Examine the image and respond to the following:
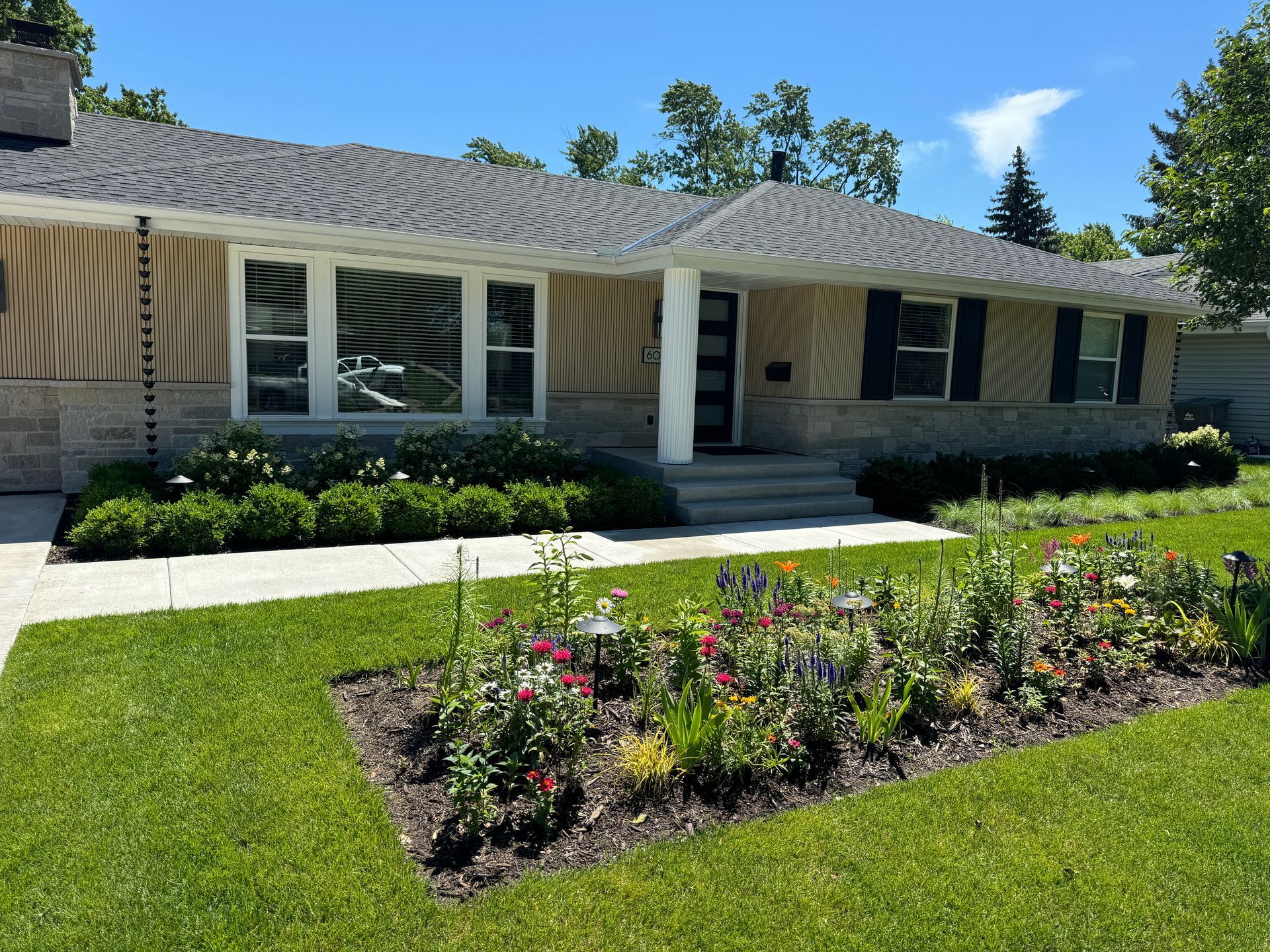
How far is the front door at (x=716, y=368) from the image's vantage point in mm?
12125

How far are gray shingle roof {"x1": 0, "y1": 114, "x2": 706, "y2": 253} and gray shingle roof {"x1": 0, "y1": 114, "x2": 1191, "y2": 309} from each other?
28mm

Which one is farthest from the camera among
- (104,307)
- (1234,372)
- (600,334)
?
(1234,372)

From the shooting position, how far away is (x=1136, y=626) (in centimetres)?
506

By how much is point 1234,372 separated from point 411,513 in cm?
1921

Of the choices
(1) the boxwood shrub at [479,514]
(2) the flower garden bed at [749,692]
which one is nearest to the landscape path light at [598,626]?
(2) the flower garden bed at [749,692]

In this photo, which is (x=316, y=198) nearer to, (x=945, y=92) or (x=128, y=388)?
(x=128, y=388)

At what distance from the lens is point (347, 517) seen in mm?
7527

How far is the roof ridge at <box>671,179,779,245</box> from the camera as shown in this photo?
991 cm

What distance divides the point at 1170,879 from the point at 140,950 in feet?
11.0

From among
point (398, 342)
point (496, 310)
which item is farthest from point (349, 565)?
point (496, 310)

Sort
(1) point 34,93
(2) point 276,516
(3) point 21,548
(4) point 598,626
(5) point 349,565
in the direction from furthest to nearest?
(1) point 34,93, (2) point 276,516, (5) point 349,565, (3) point 21,548, (4) point 598,626

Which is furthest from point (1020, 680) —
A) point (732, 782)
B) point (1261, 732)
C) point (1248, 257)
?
point (1248, 257)

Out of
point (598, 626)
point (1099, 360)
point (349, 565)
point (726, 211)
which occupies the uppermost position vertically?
point (726, 211)

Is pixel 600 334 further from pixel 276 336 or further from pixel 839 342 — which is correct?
pixel 276 336
